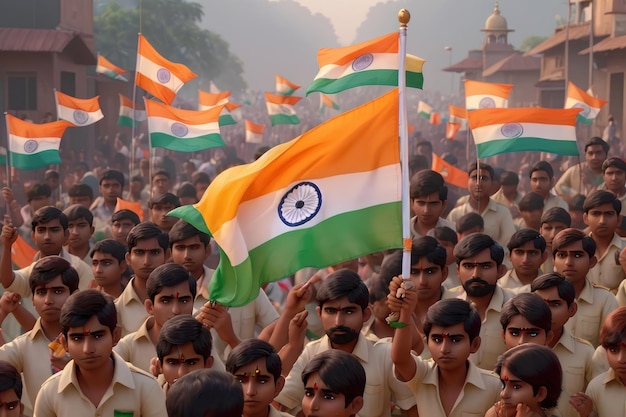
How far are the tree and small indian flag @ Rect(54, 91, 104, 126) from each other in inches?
1427

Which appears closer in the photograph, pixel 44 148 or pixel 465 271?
pixel 465 271

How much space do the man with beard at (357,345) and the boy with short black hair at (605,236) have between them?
108 inches

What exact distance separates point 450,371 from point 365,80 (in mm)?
2046

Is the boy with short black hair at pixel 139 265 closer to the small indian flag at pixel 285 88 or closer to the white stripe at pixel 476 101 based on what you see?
the white stripe at pixel 476 101

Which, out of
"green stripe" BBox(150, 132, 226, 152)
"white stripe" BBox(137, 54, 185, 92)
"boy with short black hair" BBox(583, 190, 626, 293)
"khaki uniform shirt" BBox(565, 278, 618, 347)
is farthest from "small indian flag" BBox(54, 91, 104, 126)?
"khaki uniform shirt" BBox(565, 278, 618, 347)

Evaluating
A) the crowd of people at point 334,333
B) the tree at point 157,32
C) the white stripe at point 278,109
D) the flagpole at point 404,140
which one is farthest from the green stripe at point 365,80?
the tree at point 157,32

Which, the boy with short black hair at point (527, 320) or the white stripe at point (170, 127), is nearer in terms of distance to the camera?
the boy with short black hair at point (527, 320)

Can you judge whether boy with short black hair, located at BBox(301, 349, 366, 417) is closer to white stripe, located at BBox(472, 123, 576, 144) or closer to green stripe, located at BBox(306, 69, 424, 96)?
green stripe, located at BBox(306, 69, 424, 96)

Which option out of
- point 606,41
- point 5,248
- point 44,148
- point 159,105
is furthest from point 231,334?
point 606,41

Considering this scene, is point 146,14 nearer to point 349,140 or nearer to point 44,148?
point 44,148

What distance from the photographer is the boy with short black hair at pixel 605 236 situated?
800 centimetres

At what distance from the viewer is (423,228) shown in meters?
8.61

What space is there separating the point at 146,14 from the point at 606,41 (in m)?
31.2

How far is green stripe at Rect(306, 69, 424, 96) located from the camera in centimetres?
664
